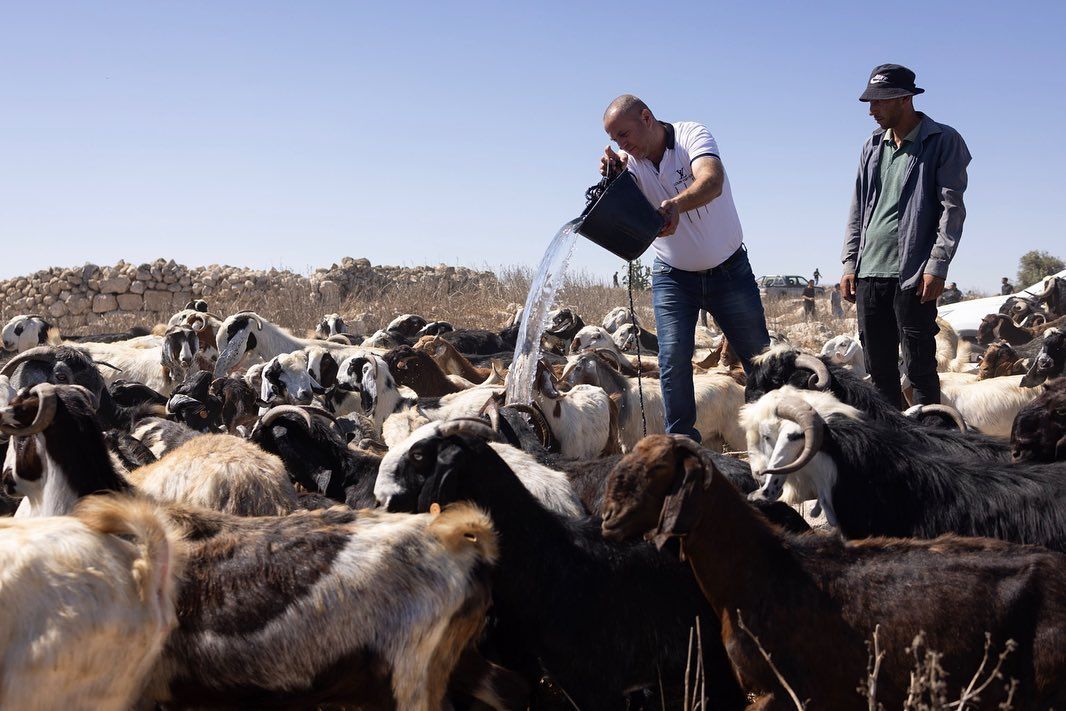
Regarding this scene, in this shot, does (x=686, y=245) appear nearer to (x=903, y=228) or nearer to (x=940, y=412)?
(x=903, y=228)

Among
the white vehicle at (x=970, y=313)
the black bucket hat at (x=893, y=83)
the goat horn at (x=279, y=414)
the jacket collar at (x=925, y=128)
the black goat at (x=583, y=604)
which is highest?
the black bucket hat at (x=893, y=83)

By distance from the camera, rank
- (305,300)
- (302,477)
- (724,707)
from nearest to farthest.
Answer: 1. (724,707)
2. (302,477)
3. (305,300)

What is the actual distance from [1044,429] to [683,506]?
232cm

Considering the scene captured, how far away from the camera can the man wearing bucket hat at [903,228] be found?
6020 millimetres

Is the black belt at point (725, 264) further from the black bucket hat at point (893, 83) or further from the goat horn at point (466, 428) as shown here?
the goat horn at point (466, 428)

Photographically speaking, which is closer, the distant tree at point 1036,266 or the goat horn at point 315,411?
the goat horn at point 315,411

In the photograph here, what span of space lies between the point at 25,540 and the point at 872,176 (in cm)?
517

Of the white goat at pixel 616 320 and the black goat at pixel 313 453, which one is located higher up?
the white goat at pixel 616 320

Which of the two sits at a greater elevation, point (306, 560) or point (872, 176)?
point (872, 176)

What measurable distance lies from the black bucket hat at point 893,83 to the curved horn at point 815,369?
1524 millimetres

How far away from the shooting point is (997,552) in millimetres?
3666

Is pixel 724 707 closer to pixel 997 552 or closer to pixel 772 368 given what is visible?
pixel 997 552

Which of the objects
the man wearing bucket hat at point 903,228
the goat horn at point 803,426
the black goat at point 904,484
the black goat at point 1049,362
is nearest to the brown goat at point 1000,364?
the black goat at point 1049,362

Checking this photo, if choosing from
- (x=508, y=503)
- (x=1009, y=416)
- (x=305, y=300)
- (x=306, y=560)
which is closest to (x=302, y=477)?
(x=508, y=503)
